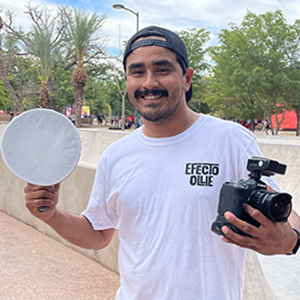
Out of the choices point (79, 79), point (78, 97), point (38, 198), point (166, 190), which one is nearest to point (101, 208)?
point (38, 198)

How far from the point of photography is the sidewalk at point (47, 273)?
3.87 m

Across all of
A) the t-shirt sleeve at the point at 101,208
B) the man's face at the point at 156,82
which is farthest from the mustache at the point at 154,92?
the t-shirt sleeve at the point at 101,208

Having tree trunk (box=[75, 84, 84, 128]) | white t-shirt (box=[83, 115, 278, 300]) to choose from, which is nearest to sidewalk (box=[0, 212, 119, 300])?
white t-shirt (box=[83, 115, 278, 300])

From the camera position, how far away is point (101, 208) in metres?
1.76

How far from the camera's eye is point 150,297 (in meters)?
1.46

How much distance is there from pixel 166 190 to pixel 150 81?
0.52m

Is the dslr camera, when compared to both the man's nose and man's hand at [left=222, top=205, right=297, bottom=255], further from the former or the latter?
the man's nose

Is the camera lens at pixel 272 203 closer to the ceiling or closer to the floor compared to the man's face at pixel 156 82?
closer to the floor

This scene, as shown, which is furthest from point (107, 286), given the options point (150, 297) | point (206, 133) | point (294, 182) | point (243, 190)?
point (294, 182)

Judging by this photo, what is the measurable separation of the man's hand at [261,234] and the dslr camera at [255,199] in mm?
17

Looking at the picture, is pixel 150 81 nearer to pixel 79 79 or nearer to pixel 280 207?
pixel 280 207

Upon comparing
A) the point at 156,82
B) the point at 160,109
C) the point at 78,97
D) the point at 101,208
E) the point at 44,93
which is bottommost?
the point at 78,97

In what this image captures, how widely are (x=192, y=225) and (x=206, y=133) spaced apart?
0.41 m

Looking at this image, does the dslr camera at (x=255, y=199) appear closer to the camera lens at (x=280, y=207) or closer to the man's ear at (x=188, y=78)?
the camera lens at (x=280, y=207)
